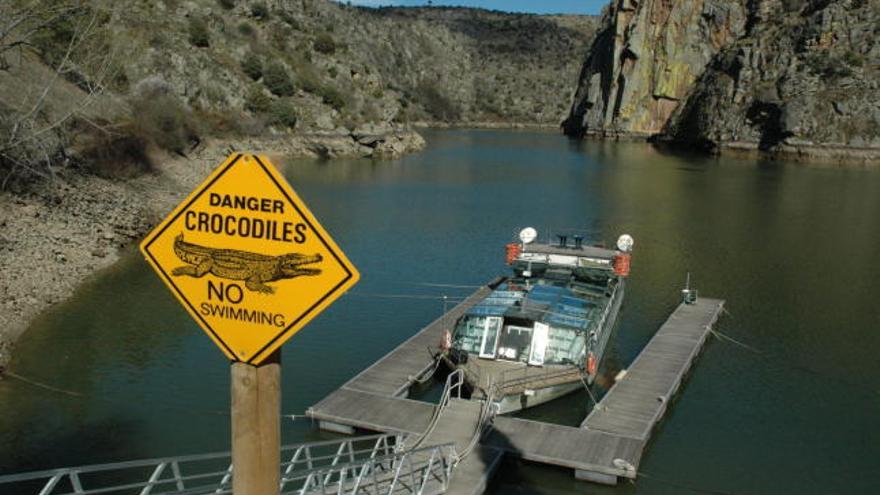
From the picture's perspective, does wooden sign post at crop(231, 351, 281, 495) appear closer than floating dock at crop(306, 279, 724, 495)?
Yes

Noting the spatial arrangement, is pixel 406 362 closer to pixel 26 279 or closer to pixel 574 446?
pixel 574 446

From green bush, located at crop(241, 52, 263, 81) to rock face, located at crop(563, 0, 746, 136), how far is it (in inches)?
3421

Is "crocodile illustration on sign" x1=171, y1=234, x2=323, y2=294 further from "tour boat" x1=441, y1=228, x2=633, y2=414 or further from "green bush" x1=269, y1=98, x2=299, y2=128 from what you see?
"green bush" x1=269, y1=98, x2=299, y2=128

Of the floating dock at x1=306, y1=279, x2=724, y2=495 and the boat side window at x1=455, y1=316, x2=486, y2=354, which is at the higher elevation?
the boat side window at x1=455, y1=316, x2=486, y2=354

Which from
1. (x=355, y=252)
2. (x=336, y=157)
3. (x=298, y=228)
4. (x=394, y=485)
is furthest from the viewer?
(x=336, y=157)

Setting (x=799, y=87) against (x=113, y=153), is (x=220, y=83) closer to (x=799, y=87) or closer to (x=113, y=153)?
(x=113, y=153)

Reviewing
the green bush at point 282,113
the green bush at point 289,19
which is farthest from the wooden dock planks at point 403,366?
the green bush at point 289,19

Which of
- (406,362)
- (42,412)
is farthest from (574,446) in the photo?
(42,412)

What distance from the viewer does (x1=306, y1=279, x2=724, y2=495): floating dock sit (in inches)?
698

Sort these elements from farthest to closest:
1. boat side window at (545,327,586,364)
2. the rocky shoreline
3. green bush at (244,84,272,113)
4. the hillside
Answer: green bush at (244,84,272,113), the hillside, the rocky shoreline, boat side window at (545,327,586,364)

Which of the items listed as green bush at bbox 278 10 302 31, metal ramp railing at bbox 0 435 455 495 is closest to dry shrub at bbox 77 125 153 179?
metal ramp railing at bbox 0 435 455 495

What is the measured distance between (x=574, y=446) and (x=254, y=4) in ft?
330

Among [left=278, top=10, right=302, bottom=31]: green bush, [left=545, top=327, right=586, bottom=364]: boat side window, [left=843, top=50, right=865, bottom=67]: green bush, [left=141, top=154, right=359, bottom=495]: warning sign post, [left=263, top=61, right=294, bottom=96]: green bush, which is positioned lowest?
[left=545, top=327, right=586, bottom=364]: boat side window

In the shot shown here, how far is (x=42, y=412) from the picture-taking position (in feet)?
68.2
